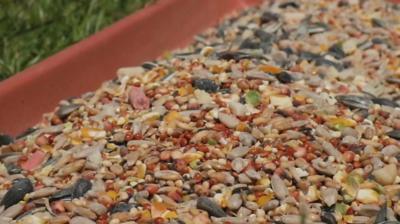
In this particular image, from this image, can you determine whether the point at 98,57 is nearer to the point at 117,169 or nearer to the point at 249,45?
the point at 249,45

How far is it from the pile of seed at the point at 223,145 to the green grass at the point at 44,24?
0.88ft

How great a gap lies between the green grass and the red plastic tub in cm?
16

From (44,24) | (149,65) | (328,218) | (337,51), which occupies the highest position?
(44,24)

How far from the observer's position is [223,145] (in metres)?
2.02

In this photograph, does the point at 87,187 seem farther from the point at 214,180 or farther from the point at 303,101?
the point at 303,101

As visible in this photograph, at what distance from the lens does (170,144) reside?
6.75 ft

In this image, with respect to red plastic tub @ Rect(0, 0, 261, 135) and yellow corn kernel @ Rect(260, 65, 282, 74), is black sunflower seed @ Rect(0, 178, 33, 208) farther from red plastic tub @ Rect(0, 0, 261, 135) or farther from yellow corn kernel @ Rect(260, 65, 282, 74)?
yellow corn kernel @ Rect(260, 65, 282, 74)

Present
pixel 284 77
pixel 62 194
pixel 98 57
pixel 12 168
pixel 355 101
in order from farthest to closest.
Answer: pixel 98 57, pixel 284 77, pixel 355 101, pixel 12 168, pixel 62 194

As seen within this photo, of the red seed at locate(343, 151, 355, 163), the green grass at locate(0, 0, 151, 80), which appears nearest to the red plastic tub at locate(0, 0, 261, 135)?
the green grass at locate(0, 0, 151, 80)

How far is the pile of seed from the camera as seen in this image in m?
1.85

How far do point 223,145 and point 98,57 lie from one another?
28.4 inches

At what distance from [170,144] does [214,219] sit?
0.32m

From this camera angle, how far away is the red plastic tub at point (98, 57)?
7.52 feet

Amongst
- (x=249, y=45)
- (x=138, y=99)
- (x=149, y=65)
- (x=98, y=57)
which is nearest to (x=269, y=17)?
(x=249, y=45)
